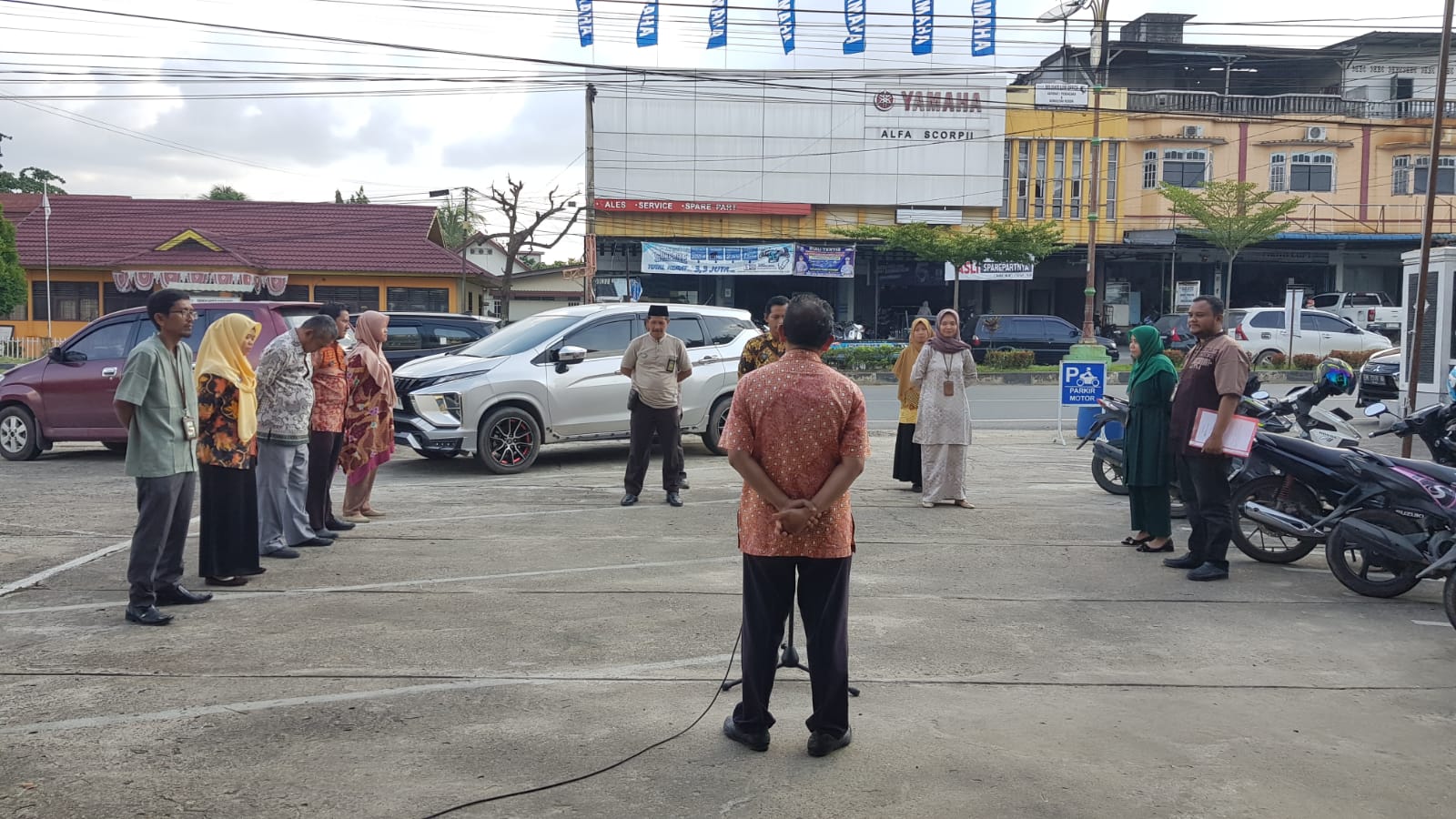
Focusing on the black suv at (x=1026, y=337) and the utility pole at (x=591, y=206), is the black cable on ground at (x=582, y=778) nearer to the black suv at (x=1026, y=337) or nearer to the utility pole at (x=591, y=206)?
the black suv at (x=1026, y=337)

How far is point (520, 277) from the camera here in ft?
179

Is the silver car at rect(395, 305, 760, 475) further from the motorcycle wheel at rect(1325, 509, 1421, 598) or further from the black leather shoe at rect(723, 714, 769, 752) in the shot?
the black leather shoe at rect(723, 714, 769, 752)

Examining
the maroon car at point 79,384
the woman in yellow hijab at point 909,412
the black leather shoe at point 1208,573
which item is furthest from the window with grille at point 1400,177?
the maroon car at point 79,384

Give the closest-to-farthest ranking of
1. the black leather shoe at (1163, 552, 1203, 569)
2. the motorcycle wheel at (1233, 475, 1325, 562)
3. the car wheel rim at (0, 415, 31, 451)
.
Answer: the black leather shoe at (1163, 552, 1203, 569), the motorcycle wheel at (1233, 475, 1325, 562), the car wheel rim at (0, 415, 31, 451)

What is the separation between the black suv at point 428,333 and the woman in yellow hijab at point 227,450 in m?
8.44

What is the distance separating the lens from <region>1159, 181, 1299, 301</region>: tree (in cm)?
3728

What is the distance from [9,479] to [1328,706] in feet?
39.5

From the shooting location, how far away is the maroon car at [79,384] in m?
12.7

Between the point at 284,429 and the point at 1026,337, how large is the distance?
25.7 meters

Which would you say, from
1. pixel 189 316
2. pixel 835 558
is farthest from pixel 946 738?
pixel 189 316

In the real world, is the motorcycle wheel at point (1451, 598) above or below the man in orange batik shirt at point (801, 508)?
below

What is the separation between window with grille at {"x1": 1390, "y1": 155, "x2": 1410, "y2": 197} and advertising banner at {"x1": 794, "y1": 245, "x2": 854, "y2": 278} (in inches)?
832

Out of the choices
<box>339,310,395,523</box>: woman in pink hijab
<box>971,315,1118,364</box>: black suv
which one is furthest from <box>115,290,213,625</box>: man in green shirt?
<box>971,315,1118,364</box>: black suv

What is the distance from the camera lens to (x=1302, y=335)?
2983 cm
